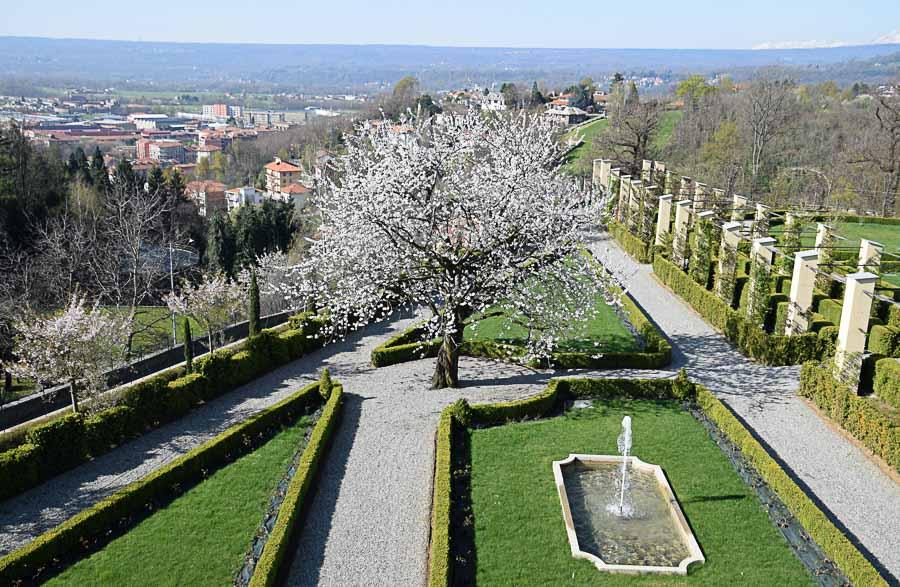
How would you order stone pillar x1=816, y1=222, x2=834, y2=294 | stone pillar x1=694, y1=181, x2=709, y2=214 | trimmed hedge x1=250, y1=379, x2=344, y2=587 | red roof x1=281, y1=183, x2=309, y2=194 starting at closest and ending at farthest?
trimmed hedge x1=250, y1=379, x2=344, y2=587 < stone pillar x1=816, y1=222, x2=834, y2=294 < stone pillar x1=694, y1=181, x2=709, y2=214 < red roof x1=281, y1=183, x2=309, y2=194

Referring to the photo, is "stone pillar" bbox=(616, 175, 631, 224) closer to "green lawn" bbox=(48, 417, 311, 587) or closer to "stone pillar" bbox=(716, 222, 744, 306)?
"stone pillar" bbox=(716, 222, 744, 306)

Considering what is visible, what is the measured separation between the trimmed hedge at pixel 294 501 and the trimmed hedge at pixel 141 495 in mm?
1218

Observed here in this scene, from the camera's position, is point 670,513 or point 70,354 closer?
point 670,513

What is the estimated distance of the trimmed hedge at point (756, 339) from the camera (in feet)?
64.7

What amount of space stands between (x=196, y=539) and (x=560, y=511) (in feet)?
20.3

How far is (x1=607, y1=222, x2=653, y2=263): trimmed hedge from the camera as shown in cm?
3173

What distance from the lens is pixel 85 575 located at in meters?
11.6

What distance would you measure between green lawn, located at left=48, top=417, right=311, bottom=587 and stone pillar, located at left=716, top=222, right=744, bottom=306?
1513 centimetres

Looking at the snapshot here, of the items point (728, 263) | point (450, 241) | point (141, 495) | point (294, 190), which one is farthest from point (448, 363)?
point (294, 190)

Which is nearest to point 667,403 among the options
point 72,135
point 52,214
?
point 52,214

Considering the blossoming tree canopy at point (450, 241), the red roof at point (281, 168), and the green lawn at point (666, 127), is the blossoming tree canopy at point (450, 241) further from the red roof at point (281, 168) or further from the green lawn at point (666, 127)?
the red roof at point (281, 168)

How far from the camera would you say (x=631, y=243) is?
3338cm

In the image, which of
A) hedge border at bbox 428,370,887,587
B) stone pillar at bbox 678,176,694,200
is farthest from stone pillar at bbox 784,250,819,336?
stone pillar at bbox 678,176,694,200

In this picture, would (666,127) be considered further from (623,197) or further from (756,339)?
(756,339)
